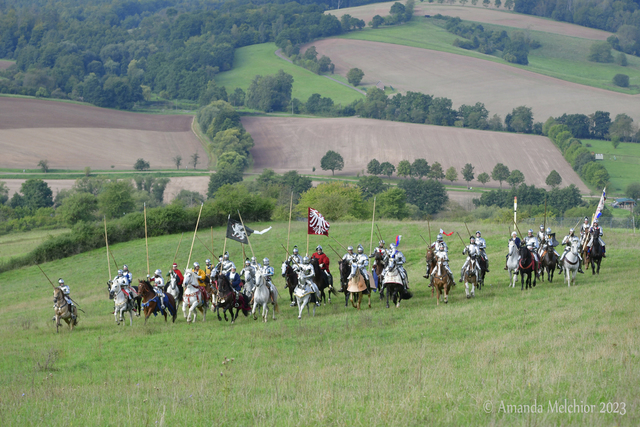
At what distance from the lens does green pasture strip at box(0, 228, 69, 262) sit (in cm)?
5794

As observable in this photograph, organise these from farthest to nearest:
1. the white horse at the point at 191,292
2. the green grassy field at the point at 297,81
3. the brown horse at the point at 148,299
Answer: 1. the green grassy field at the point at 297,81
2. the brown horse at the point at 148,299
3. the white horse at the point at 191,292

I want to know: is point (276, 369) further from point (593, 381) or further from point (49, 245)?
point (49, 245)

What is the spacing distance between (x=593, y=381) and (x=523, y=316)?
849cm

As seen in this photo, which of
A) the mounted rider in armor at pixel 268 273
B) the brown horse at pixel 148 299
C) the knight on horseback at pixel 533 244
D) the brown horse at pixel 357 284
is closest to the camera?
the mounted rider in armor at pixel 268 273

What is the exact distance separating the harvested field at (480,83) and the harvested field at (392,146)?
863 inches

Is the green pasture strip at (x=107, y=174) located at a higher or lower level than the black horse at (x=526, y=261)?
lower

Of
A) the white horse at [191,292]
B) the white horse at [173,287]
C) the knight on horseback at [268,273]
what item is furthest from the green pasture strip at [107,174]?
the knight on horseback at [268,273]

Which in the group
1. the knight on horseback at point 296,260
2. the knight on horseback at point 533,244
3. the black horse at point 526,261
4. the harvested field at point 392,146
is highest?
the harvested field at point 392,146

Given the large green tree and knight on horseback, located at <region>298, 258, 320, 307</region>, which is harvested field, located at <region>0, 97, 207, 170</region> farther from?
knight on horseback, located at <region>298, 258, 320, 307</region>

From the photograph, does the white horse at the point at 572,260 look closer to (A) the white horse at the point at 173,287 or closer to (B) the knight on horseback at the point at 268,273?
(B) the knight on horseback at the point at 268,273

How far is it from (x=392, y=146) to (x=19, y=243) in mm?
87212

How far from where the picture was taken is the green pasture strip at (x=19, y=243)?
57.9 m

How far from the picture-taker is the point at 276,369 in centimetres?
1508

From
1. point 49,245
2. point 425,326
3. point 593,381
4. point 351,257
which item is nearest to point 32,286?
point 49,245
